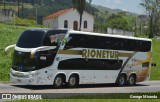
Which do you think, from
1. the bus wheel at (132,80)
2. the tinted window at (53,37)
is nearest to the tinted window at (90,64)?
the tinted window at (53,37)

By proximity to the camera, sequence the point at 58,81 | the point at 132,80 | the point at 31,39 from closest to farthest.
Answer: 1. the point at 31,39
2. the point at 58,81
3. the point at 132,80

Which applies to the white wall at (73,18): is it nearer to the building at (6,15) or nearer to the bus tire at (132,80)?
the building at (6,15)

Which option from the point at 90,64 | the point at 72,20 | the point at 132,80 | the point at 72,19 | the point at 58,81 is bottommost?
the point at 132,80

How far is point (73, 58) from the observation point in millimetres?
25391

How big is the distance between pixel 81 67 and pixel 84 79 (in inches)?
36.4

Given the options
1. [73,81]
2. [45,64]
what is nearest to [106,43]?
[73,81]

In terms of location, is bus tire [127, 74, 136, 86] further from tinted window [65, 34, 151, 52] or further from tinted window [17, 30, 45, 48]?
tinted window [17, 30, 45, 48]

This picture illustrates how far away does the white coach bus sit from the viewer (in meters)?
23.5

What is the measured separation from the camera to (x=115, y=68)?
29266mm

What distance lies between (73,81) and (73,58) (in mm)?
1549

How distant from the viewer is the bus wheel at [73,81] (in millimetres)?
25500

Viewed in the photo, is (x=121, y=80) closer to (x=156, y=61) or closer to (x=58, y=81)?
(x=58, y=81)

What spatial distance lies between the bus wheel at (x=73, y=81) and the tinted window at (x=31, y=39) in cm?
350

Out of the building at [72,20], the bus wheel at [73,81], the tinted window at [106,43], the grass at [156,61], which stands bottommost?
the grass at [156,61]
